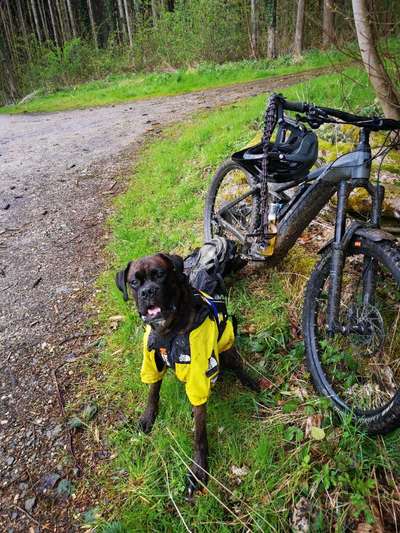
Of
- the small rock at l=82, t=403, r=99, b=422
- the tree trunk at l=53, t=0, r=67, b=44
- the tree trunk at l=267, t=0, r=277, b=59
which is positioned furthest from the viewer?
the tree trunk at l=53, t=0, r=67, b=44

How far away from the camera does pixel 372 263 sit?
219 centimetres

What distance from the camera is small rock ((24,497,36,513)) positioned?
2293 mm

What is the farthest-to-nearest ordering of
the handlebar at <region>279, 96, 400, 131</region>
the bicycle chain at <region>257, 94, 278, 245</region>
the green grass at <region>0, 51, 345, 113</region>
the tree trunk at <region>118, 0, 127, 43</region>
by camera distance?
1. the tree trunk at <region>118, 0, 127, 43</region>
2. the green grass at <region>0, 51, 345, 113</region>
3. the bicycle chain at <region>257, 94, 278, 245</region>
4. the handlebar at <region>279, 96, 400, 131</region>

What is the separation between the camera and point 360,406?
2.30 metres

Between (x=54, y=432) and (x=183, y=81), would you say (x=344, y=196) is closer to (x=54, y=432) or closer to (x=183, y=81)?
(x=54, y=432)

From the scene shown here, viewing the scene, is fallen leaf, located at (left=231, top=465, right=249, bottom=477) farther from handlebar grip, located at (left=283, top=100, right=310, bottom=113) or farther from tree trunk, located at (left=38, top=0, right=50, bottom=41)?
tree trunk, located at (left=38, top=0, right=50, bottom=41)

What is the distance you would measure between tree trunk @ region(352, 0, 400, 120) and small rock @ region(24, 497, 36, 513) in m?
4.27

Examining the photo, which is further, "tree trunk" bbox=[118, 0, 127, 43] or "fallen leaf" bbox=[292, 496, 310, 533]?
"tree trunk" bbox=[118, 0, 127, 43]

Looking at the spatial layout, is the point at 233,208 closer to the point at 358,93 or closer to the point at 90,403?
the point at 90,403

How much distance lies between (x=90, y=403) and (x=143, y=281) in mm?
1182

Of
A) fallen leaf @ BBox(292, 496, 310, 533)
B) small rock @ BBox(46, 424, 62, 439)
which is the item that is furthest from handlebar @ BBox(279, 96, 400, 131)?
small rock @ BBox(46, 424, 62, 439)

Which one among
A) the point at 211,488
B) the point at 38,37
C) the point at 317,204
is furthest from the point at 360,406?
the point at 38,37

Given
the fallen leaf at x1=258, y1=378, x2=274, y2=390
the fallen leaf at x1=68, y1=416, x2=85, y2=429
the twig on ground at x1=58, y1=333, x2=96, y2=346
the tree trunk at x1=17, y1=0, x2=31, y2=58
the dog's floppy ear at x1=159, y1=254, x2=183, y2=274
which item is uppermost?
the tree trunk at x1=17, y1=0, x2=31, y2=58

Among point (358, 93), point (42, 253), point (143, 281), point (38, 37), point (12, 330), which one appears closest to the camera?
point (143, 281)
